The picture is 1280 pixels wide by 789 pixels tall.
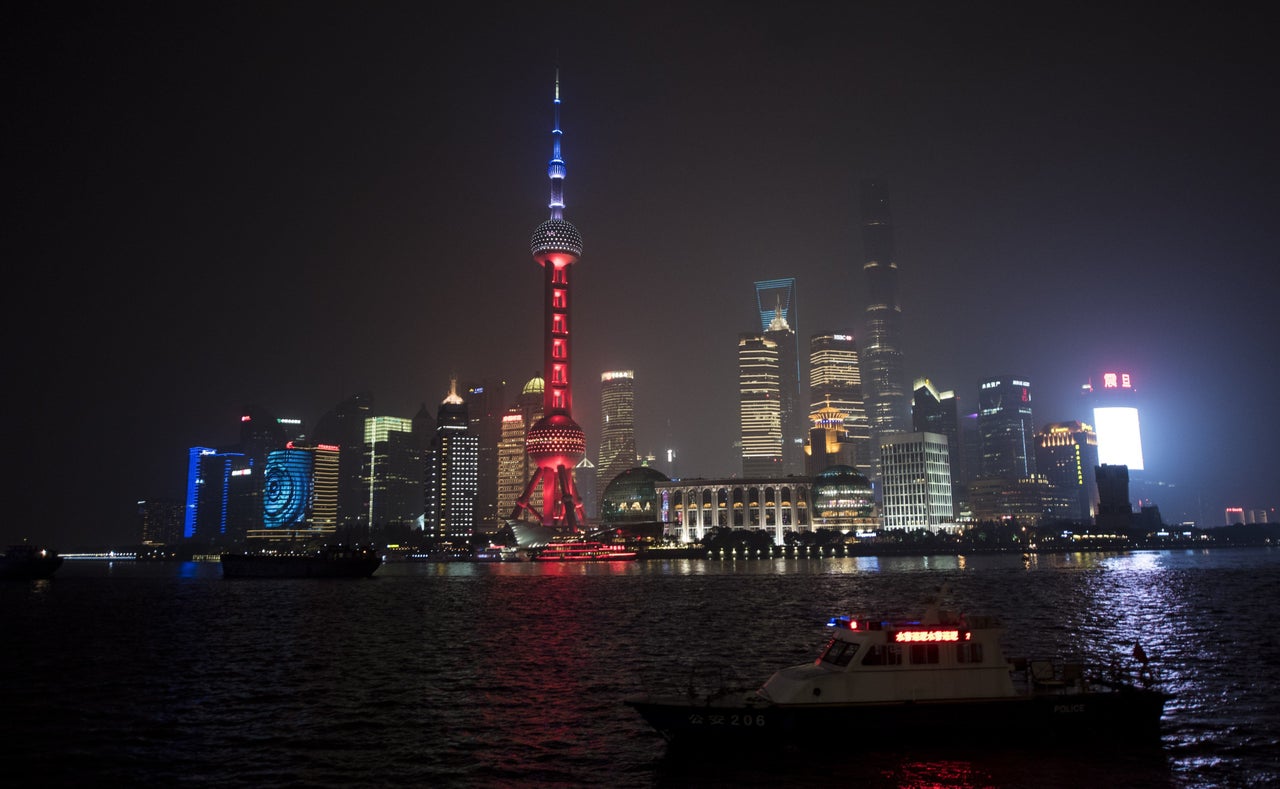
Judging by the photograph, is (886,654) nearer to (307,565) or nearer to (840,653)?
(840,653)

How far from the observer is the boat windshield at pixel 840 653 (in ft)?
111

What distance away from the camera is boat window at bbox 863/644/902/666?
3362 centimetres

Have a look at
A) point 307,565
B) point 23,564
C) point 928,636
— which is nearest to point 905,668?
point 928,636

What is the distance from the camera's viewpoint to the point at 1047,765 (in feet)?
102

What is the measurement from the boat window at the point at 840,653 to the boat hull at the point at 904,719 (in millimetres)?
1626

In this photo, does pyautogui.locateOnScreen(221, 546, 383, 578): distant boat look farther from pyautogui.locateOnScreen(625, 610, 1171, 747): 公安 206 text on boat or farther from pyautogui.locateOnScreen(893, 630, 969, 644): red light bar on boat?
pyautogui.locateOnScreen(893, 630, 969, 644): red light bar on boat

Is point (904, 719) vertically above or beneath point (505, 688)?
above

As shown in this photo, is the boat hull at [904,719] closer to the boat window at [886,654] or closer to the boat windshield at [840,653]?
the boat window at [886,654]

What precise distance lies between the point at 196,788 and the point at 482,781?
31.4ft

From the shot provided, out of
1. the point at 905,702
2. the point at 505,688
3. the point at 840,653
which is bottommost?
the point at 505,688

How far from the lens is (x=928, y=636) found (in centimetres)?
3409

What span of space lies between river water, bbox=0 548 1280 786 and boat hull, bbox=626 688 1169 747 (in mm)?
728

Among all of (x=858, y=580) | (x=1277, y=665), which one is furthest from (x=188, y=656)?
(x=858, y=580)

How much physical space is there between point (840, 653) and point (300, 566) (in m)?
182
